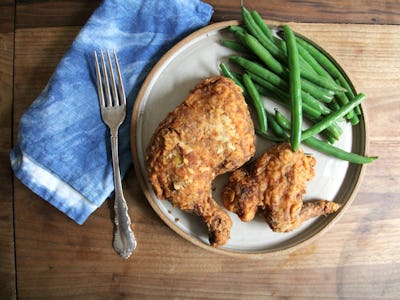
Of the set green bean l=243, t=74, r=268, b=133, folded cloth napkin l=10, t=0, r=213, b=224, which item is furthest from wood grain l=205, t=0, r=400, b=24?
green bean l=243, t=74, r=268, b=133

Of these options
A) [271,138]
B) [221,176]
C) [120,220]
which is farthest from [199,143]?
[120,220]

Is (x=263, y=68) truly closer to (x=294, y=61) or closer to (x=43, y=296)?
(x=294, y=61)

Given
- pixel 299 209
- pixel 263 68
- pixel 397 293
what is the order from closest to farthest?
pixel 299 209, pixel 263 68, pixel 397 293

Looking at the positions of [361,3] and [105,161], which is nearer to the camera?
[105,161]

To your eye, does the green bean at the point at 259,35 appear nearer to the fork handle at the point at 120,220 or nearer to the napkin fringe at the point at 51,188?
the fork handle at the point at 120,220

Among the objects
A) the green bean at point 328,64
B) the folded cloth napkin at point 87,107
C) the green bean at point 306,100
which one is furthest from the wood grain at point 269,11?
the green bean at point 306,100

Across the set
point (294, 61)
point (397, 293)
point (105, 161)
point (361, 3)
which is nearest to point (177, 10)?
point (294, 61)
